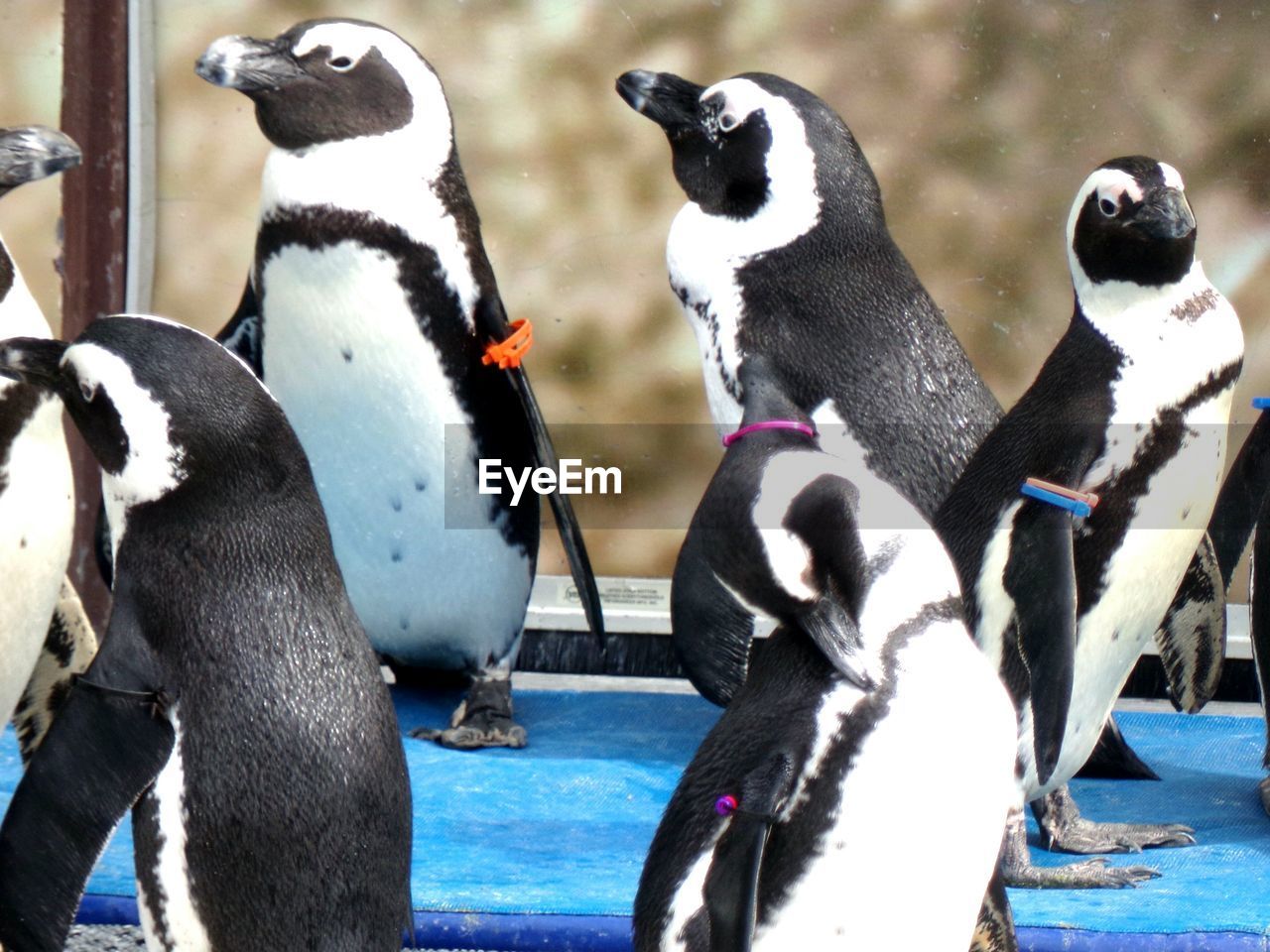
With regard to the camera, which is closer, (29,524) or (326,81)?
(29,524)

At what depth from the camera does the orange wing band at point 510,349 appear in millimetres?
2031

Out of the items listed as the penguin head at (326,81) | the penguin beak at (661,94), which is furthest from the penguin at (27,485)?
the penguin beak at (661,94)

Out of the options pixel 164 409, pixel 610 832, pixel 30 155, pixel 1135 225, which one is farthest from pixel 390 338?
pixel 1135 225

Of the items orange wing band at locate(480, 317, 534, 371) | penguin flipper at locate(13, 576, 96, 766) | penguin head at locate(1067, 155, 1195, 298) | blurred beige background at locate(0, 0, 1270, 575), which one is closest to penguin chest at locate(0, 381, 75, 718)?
penguin flipper at locate(13, 576, 96, 766)

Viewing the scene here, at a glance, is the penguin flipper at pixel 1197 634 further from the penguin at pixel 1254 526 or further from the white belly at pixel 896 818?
the white belly at pixel 896 818

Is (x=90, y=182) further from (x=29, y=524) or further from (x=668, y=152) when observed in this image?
(x=29, y=524)

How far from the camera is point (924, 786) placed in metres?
1.21

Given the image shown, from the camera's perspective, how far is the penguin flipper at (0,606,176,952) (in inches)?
49.2

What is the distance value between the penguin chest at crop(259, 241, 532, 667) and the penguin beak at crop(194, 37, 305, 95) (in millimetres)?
184

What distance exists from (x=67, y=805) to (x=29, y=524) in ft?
1.15

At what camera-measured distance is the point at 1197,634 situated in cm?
197

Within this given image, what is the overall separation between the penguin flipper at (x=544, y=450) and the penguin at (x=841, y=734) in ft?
2.76

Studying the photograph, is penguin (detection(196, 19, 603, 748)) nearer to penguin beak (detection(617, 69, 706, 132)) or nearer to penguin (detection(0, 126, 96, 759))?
penguin beak (detection(617, 69, 706, 132))

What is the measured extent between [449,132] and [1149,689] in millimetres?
1376
